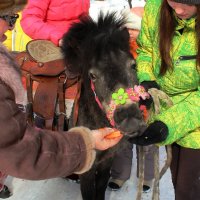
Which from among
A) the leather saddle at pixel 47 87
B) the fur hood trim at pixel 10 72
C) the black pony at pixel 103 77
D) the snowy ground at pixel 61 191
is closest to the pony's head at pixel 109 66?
the black pony at pixel 103 77

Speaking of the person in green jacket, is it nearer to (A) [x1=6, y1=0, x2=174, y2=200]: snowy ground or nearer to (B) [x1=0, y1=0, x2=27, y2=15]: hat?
(B) [x1=0, y1=0, x2=27, y2=15]: hat

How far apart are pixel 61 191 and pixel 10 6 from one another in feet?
8.69

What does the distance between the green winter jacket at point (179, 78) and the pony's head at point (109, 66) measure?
14 centimetres

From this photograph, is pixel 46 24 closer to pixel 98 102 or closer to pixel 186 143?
pixel 98 102

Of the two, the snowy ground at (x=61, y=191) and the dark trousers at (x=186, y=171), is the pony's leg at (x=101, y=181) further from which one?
the dark trousers at (x=186, y=171)

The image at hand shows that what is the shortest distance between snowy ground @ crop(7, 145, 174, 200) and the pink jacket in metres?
1.50

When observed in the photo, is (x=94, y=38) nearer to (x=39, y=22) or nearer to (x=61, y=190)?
(x=39, y=22)

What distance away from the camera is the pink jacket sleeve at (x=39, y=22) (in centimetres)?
331

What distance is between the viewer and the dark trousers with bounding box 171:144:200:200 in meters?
2.11

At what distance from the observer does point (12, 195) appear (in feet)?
11.2

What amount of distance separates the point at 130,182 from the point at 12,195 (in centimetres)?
125

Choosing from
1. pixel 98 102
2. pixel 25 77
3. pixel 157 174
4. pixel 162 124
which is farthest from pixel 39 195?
pixel 162 124

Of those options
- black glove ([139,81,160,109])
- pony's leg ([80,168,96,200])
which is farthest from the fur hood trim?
pony's leg ([80,168,96,200])

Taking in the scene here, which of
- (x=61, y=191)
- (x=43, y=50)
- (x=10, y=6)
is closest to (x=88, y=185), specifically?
(x=61, y=191)
